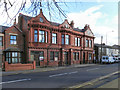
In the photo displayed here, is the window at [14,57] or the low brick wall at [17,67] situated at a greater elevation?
the window at [14,57]

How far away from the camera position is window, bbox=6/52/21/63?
24.0 m

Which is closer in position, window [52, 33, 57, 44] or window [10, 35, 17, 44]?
window [10, 35, 17, 44]

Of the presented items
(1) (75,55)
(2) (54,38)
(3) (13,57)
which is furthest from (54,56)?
(3) (13,57)

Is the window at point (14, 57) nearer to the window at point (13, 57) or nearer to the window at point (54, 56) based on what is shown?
the window at point (13, 57)

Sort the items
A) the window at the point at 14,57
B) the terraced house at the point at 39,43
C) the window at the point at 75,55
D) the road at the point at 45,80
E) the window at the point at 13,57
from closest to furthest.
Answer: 1. the road at the point at 45,80
2. the window at the point at 13,57
3. the window at the point at 14,57
4. the terraced house at the point at 39,43
5. the window at the point at 75,55

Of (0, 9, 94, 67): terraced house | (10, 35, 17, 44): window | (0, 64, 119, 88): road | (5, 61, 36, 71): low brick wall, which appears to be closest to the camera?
(0, 64, 119, 88): road

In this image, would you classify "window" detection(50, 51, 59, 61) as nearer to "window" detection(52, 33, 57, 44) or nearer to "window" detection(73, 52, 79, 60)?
"window" detection(52, 33, 57, 44)

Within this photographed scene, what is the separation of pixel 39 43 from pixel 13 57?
5496 millimetres

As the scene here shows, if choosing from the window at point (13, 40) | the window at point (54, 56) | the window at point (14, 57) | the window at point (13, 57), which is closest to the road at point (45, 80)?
the window at point (13, 57)

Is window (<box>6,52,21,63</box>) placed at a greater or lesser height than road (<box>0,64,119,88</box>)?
greater

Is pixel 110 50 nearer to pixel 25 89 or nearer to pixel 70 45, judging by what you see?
pixel 70 45

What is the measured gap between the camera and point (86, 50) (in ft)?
129

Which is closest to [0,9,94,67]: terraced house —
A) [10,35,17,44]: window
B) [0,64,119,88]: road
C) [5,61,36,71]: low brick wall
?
[10,35,17,44]: window

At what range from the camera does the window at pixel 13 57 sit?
2395 cm
